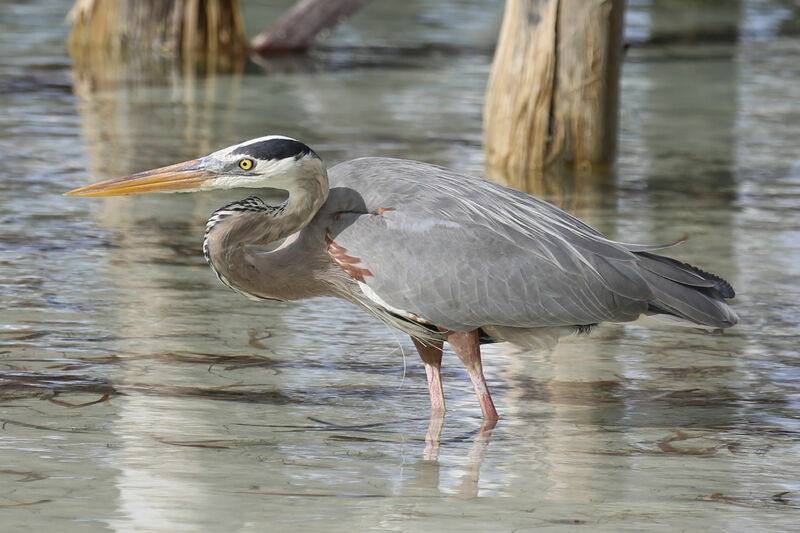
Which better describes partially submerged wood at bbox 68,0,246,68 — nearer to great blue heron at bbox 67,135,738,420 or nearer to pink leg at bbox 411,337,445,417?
great blue heron at bbox 67,135,738,420

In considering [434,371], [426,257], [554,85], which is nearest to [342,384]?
[434,371]

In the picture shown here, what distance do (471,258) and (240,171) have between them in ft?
3.02

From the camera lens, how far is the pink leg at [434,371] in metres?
5.30

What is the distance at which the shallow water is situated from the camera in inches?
171

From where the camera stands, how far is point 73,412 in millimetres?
5090

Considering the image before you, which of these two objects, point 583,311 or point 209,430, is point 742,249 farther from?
point 209,430

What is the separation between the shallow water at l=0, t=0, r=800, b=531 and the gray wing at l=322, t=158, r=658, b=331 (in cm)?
42

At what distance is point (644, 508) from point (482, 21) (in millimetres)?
15169

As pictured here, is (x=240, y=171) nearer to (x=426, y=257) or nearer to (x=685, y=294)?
(x=426, y=257)

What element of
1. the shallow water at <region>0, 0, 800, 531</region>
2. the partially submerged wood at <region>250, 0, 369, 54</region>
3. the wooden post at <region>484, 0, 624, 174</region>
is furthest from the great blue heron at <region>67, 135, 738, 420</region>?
the partially submerged wood at <region>250, 0, 369, 54</region>

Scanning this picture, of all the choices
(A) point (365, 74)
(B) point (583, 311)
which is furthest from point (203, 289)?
(A) point (365, 74)

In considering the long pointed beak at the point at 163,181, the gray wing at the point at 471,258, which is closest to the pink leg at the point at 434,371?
the gray wing at the point at 471,258

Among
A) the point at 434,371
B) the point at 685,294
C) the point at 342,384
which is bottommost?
the point at 342,384

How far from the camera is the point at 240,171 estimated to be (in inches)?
202
